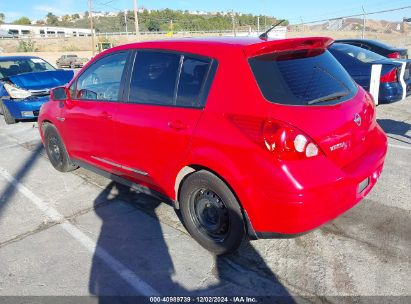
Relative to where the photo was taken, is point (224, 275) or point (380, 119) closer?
point (224, 275)

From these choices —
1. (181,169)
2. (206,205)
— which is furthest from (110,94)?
(206,205)

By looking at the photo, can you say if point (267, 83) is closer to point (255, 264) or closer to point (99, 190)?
point (255, 264)

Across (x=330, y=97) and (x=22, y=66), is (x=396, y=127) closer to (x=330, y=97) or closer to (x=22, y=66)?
(x=330, y=97)

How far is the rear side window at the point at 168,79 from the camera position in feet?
9.98

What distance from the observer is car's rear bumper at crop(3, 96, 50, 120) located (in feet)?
26.9

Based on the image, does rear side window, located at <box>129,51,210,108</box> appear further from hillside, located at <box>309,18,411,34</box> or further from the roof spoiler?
hillside, located at <box>309,18,411,34</box>

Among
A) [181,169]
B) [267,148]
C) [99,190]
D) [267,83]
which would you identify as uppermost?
[267,83]

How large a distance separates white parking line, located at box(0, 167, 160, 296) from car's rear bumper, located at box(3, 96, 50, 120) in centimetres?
369

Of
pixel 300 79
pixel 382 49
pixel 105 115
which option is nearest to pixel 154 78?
pixel 105 115

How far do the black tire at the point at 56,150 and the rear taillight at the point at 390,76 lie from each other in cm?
524

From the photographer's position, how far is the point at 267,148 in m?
2.53

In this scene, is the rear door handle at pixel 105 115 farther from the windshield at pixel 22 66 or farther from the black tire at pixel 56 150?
the windshield at pixel 22 66

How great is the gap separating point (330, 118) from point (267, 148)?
58 centimetres

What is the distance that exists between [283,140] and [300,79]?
0.64 meters
